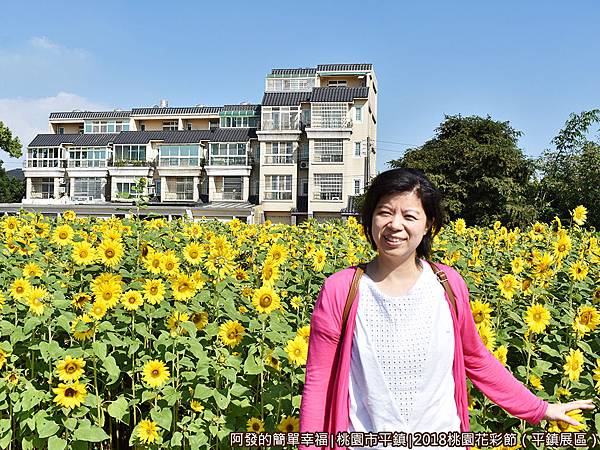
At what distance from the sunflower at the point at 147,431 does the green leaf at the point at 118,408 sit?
0.13 meters

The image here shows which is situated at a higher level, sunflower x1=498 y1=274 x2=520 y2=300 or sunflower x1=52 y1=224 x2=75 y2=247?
sunflower x1=52 y1=224 x2=75 y2=247

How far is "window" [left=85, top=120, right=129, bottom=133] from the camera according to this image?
143 ft

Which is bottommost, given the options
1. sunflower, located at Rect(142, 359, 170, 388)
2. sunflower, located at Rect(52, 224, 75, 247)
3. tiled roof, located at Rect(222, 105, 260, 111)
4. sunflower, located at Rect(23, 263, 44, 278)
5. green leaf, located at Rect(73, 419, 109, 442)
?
green leaf, located at Rect(73, 419, 109, 442)

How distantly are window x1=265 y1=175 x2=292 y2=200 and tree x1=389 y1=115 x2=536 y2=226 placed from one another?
13.1 metres

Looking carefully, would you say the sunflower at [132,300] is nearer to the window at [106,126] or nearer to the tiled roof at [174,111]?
the tiled roof at [174,111]

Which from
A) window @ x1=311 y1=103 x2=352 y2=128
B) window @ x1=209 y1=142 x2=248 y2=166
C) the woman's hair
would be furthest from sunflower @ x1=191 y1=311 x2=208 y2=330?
window @ x1=209 y1=142 x2=248 y2=166

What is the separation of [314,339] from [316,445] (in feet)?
1.01

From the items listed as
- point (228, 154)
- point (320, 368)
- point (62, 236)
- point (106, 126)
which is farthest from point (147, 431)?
point (106, 126)

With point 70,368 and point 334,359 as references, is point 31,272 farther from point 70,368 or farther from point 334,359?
point 334,359

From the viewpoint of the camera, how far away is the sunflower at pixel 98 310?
2.46m

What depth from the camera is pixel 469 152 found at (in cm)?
2288

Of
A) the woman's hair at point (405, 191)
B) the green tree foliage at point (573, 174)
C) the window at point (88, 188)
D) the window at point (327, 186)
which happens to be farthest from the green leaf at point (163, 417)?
the window at point (88, 188)

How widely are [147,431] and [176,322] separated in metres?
0.46

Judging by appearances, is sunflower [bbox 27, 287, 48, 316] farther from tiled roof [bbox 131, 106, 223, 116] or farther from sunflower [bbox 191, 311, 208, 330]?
tiled roof [bbox 131, 106, 223, 116]
